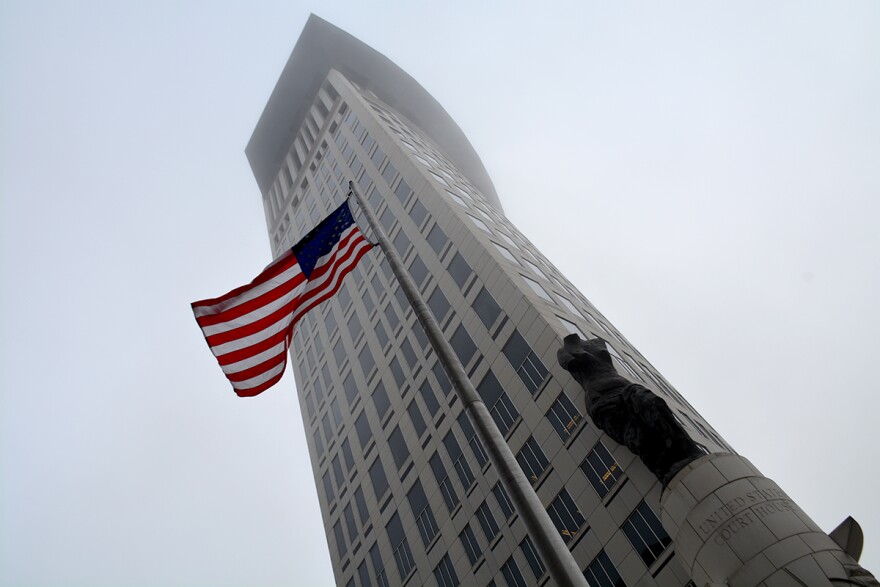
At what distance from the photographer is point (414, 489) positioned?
30.5m

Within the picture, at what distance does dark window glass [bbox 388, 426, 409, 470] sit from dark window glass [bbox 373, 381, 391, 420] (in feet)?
5.93

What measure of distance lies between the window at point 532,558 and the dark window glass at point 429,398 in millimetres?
8870

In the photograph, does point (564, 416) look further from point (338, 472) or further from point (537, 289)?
point (338, 472)

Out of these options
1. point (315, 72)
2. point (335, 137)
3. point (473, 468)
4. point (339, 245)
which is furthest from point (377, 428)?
point (315, 72)

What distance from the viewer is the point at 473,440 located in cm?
2791

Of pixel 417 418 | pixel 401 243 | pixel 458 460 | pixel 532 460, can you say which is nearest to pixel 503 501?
pixel 532 460

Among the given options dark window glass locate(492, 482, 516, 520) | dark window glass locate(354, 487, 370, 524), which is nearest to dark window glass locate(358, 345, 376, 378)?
dark window glass locate(354, 487, 370, 524)

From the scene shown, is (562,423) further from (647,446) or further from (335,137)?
(335,137)

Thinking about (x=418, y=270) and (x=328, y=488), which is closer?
(x=418, y=270)

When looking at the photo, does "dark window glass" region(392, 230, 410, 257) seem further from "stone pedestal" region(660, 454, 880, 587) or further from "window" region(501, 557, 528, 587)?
"stone pedestal" region(660, 454, 880, 587)

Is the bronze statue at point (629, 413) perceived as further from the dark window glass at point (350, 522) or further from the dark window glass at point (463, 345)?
the dark window glass at point (350, 522)

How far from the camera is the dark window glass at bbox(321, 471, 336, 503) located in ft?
129

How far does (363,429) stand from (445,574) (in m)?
12.3

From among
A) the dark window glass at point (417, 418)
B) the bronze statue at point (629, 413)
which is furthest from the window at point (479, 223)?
the bronze statue at point (629, 413)
